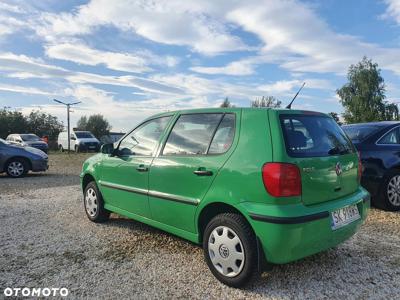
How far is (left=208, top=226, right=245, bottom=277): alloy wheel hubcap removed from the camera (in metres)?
3.18

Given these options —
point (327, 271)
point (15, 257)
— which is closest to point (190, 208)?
point (327, 271)

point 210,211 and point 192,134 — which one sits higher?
point 192,134

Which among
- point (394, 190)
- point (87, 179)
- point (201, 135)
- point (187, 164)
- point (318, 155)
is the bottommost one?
point (394, 190)

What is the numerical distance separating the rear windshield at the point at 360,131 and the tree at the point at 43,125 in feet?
157

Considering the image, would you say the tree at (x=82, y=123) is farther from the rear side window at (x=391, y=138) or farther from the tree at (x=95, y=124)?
the rear side window at (x=391, y=138)

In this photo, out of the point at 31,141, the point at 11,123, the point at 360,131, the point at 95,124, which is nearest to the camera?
Answer: the point at 360,131

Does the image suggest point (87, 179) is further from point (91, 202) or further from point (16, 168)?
point (16, 168)

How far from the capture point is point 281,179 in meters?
2.94

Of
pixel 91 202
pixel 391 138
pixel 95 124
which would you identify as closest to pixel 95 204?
pixel 91 202

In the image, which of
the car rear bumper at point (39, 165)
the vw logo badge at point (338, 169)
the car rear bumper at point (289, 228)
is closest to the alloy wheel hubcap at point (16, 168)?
the car rear bumper at point (39, 165)

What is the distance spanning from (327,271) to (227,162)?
1.53 metres

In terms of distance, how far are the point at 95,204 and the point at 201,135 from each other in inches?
97.4

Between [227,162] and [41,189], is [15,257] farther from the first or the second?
[41,189]

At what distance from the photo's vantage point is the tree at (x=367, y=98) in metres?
53.0
